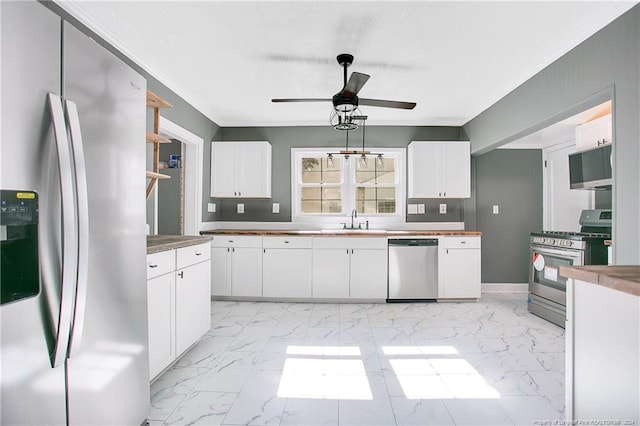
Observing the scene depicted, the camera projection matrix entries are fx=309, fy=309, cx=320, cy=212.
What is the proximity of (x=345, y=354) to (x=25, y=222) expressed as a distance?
217cm

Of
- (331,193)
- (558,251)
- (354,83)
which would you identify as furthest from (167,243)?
(558,251)

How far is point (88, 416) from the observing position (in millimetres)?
1152

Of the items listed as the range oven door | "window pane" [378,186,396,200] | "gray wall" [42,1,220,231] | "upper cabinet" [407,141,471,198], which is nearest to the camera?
"gray wall" [42,1,220,231]

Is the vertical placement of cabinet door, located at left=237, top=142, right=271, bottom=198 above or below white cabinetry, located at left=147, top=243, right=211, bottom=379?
above

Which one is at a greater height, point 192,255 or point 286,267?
point 192,255

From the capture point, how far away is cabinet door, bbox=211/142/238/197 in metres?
4.24

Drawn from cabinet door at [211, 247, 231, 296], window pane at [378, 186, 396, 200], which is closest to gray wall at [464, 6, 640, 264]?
window pane at [378, 186, 396, 200]

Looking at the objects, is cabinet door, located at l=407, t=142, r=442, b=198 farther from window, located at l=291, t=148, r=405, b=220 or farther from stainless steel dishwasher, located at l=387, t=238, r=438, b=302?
stainless steel dishwasher, located at l=387, t=238, r=438, b=302

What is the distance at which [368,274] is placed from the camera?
3.84 m

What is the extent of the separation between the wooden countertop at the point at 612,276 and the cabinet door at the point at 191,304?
219cm

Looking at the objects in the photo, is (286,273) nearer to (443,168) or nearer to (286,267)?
(286,267)

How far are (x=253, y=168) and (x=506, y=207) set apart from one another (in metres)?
3.68

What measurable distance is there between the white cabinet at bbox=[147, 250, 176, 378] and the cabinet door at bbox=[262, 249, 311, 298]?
1.84 m

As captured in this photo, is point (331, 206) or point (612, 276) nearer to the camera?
point (612, 276)
